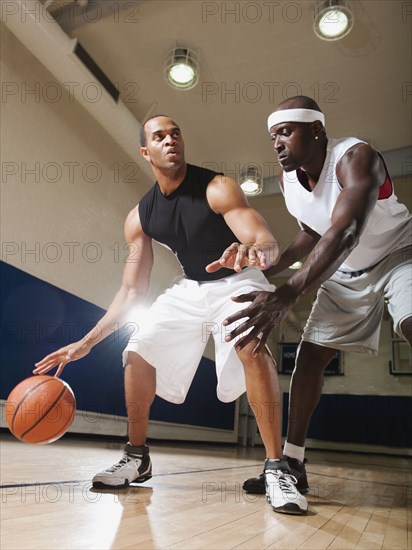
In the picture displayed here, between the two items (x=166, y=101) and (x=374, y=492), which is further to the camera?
(x=166, y=101)

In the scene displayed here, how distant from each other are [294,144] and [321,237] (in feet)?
1.66

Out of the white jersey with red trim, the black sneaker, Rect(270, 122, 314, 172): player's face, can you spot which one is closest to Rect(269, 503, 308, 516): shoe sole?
the black sneaker

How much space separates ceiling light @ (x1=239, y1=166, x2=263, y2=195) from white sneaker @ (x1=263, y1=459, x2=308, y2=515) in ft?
16.5

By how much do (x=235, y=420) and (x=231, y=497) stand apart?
28.0 ft

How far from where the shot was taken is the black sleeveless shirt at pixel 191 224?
75.6 inches

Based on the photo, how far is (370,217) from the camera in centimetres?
190

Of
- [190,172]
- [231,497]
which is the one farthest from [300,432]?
[190,172]

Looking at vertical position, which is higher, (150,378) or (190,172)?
(190,172)

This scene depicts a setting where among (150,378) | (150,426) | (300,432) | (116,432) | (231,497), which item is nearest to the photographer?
(231,497)

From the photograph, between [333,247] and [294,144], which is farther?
[294,144]

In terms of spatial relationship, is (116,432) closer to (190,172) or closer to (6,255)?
(6,255)

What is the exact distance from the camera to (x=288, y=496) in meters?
1.44

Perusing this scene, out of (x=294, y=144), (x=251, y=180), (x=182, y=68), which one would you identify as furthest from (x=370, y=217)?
(x=251, y=180)

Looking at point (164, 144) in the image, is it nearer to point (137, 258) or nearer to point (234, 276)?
point (137, 258)
